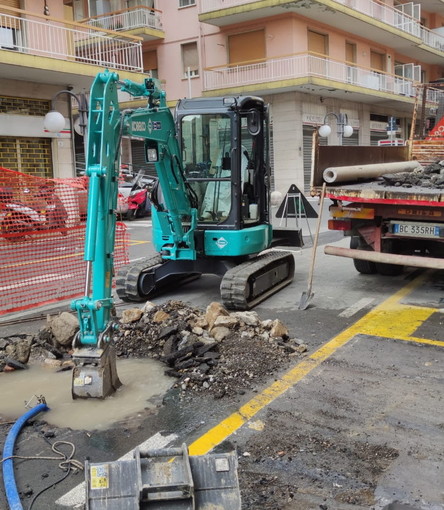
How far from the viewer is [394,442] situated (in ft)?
12.9

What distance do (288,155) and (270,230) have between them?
2147cm

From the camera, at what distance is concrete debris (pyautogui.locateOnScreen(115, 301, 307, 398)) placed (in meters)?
4.99

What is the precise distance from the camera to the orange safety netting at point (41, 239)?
911cm

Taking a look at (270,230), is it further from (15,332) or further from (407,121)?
(407,121)

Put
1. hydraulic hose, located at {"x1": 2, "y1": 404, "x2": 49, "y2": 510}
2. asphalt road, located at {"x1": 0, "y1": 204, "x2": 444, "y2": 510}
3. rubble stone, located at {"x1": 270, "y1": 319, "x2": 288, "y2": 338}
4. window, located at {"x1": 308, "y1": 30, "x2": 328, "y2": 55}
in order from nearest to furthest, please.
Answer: hydraulic hose, located at {"x1": 2, "y1": 404, "x2": 49, "y2": 510} < asphalt road, located at {"x1": 0, "y1": 204, "x2": 444, "y2": 510} < rubble stone, located at {"x1": 270, "y1": 319, "x2": 288, "y2": 338} < window, located at {"x1": 308, "y1": 30, "x2": 328, "y2": 55}

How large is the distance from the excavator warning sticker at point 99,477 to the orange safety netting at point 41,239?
19.9 ft

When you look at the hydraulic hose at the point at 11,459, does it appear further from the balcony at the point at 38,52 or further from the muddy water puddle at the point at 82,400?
the balcony at the point at 38,52

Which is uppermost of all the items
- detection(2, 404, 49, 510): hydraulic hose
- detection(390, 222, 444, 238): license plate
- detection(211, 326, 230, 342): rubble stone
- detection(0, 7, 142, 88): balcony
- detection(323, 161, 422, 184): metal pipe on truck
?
detection(0, 7, 142, 88): balcony

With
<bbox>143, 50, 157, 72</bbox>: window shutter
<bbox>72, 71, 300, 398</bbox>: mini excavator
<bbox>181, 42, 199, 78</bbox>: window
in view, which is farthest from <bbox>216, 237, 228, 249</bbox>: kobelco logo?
<bbox>143, 50, 157, 72</bbox>: window shutter

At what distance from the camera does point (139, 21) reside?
3114cm

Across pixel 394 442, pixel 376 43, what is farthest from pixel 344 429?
pixel 376 43

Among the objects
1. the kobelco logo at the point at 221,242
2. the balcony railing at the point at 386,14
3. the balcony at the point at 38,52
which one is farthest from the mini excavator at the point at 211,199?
the balcony railing at the point at 386,14

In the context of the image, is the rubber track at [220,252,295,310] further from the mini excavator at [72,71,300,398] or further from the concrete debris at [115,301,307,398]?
the concrete debris at [115,301,307,398]

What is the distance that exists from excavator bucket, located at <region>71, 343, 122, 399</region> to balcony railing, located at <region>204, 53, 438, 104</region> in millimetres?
24344
